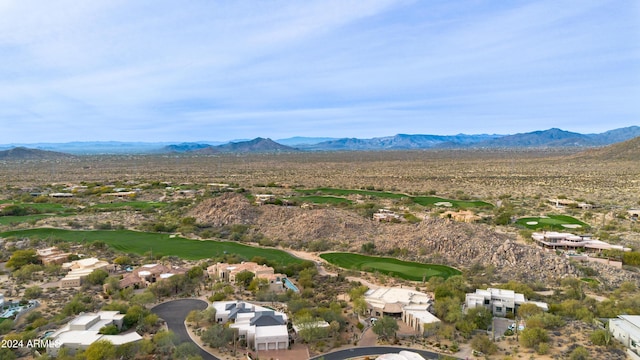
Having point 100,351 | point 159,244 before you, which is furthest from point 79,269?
point 100,351

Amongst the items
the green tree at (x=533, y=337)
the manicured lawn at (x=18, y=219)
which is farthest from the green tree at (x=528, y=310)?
the manicured lawn at (x=18, y=219)

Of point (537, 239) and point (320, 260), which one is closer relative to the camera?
point (320, 260)

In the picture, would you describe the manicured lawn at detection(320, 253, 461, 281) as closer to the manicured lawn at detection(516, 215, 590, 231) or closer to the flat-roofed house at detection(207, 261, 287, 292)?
the flat-roofed house at detection(207, 261, 287, 292)

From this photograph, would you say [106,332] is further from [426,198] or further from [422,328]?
[426,198]

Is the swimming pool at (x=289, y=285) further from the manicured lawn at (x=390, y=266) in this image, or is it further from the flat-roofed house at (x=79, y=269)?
the flat-roofed house at (x=79, y=269)

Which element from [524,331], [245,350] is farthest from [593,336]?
[245,350]

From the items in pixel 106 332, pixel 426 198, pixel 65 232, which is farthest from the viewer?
pixel 426 198

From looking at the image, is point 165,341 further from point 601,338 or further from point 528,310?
point 601,338
